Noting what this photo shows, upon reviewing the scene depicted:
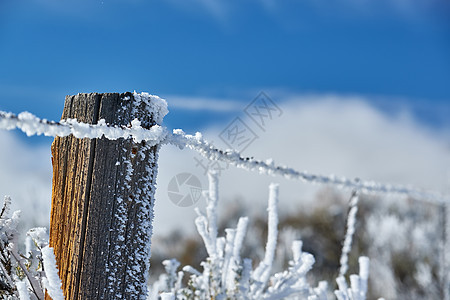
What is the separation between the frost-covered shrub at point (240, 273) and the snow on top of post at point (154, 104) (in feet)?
2.52

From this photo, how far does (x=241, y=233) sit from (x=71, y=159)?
100cm

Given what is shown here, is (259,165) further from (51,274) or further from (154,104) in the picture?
(51,274)

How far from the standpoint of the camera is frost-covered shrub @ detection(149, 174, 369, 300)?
6.94ft

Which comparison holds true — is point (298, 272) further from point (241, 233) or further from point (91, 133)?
point (91, 133)

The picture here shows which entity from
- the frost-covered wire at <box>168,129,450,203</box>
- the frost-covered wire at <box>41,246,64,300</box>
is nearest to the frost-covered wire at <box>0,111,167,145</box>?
the frost-covered wire at <box>168,129,450,203</box>

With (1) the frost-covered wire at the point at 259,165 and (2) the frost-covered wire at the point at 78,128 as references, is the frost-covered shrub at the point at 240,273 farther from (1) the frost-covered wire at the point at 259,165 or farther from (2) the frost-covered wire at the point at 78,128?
(2) the frost-covered wire at the point at 78,128

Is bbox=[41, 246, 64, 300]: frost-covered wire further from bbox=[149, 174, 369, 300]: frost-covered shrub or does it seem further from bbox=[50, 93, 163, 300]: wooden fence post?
bbox=[149, 174, 369, 300]: frost-covered shrub

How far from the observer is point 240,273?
213 cm

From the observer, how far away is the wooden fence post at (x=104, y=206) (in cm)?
138

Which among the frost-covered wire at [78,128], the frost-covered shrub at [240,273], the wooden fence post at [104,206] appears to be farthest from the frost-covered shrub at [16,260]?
the frost-covered shrub at [240,273]

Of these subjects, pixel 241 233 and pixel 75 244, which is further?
pixel 241 233

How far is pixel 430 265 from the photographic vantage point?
10016 mm

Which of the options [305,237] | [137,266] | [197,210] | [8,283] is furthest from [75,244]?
[305,237]

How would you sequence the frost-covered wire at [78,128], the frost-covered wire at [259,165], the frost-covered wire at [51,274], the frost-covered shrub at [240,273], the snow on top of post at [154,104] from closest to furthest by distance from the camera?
the frost-covered wire at [78,128], the frost-covered wire at [51,274], the snow on top of post at [154,104], the frost-covered wire at [259,165], the frost-covered shrub at [240,273]
